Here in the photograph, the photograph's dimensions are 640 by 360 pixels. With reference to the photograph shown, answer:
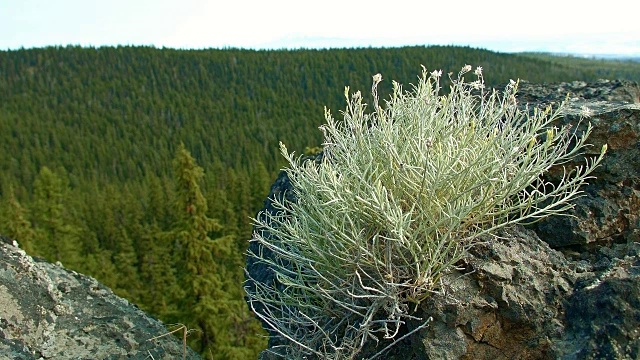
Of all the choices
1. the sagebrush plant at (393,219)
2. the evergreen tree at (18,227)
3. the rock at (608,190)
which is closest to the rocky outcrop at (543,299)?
the rock at (608,190)

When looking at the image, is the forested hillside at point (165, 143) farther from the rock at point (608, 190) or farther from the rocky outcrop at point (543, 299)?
the rocky outcrop at point (543, 299)

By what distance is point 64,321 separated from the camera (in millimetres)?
3414

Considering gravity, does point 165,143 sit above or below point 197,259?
below

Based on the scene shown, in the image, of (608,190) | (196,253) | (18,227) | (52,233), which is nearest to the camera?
(608,190)

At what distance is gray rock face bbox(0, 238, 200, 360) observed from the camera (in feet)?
10.4

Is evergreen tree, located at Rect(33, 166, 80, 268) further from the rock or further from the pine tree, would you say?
the rock

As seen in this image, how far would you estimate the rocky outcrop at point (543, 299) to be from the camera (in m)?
2.36

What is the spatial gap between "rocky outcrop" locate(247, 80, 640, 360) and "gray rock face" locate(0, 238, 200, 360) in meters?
0.94

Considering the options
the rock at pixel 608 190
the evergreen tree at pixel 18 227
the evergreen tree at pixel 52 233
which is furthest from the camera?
the evergreen tree at pixel 52 233

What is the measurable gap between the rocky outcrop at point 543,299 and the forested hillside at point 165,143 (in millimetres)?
16403

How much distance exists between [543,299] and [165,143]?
130 meters

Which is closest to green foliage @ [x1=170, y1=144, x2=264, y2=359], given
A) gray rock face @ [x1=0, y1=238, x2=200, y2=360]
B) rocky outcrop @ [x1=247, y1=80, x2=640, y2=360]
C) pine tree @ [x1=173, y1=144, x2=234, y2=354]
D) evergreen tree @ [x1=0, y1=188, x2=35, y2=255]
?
pine tree @ [x1=173, y1=144, x2=234, y2=354]

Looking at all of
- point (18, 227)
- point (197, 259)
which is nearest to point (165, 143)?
point (18, 227)

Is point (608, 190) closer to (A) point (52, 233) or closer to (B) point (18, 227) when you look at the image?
(B) point (18, 227)
